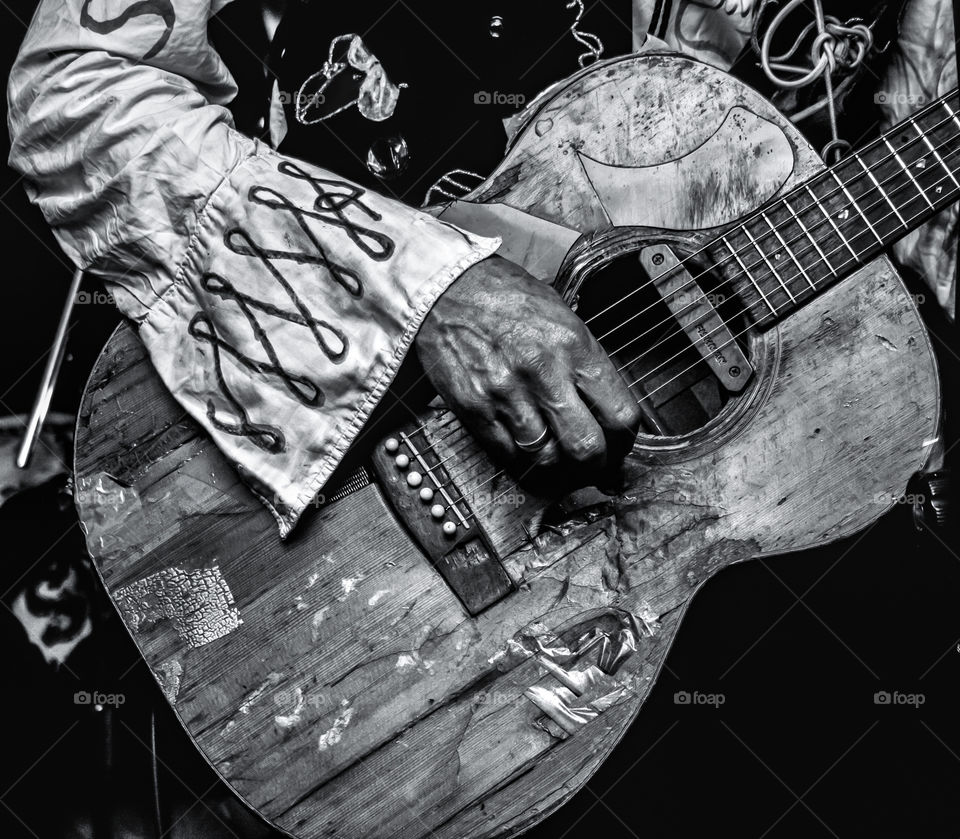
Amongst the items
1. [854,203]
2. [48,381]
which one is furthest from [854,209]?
[48,381]

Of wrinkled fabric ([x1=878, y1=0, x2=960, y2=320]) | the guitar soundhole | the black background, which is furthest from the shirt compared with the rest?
wrinkled fabric ([x1=878, y1=0, x2=960, y2=320])

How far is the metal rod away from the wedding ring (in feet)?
2.56

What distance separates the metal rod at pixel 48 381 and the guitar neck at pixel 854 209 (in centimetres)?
99

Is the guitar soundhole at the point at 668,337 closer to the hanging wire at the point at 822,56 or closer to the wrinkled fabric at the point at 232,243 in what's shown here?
the wrinkled fabric at the point at 232,243

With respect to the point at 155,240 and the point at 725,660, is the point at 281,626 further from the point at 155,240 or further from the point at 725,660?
the point at 725,660

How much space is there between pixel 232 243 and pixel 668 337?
0.59 metres

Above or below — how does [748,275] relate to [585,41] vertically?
below

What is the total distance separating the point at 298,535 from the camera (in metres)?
1.03

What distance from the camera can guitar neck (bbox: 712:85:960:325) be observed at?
109 cm

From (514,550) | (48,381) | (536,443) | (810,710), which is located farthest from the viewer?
(810,710)

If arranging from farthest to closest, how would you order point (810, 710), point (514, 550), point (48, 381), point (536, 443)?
1. point (810, 710)
2. point (48, 381)
3. point (514, 550)
4. point (536, 443)

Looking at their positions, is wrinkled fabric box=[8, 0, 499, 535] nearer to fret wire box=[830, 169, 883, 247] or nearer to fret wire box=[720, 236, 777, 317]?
fret wire box=[720, 236, 777, 317]

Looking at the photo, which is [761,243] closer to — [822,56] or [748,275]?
[748,275]

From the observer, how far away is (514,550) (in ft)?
3.47
